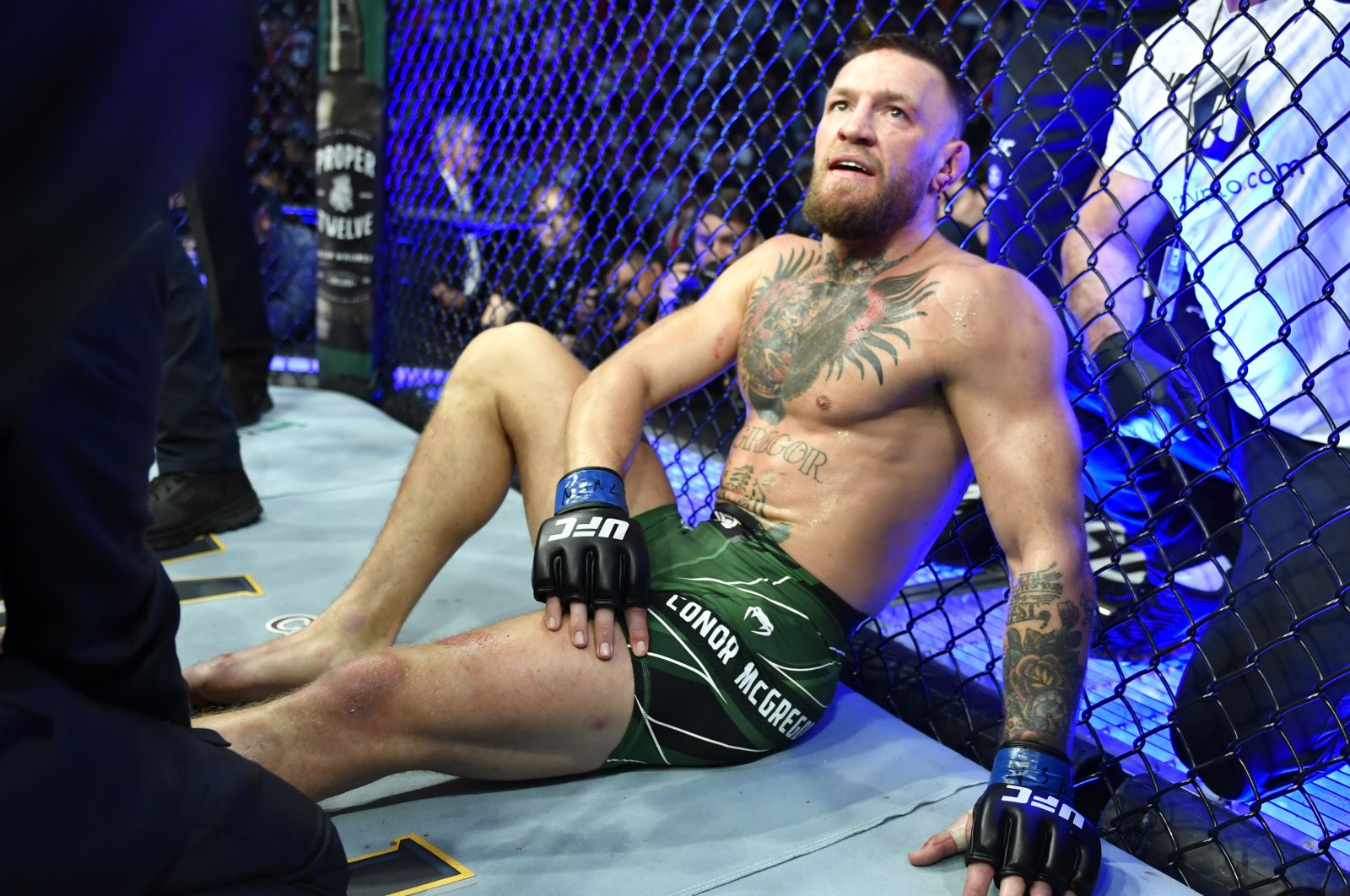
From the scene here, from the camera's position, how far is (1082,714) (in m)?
1.54

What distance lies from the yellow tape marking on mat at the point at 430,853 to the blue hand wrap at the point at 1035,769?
629 mm

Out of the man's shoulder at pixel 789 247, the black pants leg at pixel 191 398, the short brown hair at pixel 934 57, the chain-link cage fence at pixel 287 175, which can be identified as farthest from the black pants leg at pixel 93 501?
the chain-link cage fence at pixel 287 175

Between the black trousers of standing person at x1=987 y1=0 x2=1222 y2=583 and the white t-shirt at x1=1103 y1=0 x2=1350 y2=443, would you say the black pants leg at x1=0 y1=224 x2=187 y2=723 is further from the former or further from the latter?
the black trousers of standing person at x1=987 y1=0 x2=1222 y2=583

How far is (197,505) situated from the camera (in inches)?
90.9

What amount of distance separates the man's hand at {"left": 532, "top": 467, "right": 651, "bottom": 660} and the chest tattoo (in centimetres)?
36

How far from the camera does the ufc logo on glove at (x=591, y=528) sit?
1.43 m

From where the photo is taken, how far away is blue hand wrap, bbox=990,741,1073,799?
1.21 meters

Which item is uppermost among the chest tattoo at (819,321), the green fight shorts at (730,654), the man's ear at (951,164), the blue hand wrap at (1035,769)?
the man's ear at (951,164)

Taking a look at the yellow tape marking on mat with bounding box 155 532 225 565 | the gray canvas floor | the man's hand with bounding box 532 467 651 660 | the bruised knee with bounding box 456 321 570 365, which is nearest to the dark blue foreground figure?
the gray canvas floor

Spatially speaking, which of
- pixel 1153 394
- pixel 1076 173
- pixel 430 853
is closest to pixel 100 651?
pixel 430 853

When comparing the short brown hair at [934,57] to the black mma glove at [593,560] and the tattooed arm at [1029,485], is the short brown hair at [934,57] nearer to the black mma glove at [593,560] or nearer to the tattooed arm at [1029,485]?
the tattooed arm at [1029,485]

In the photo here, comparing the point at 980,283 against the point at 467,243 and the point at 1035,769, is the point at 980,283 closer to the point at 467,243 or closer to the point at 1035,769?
the point at 1035,769

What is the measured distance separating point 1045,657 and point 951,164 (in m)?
0.81

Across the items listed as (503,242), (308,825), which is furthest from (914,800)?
(503,242)
